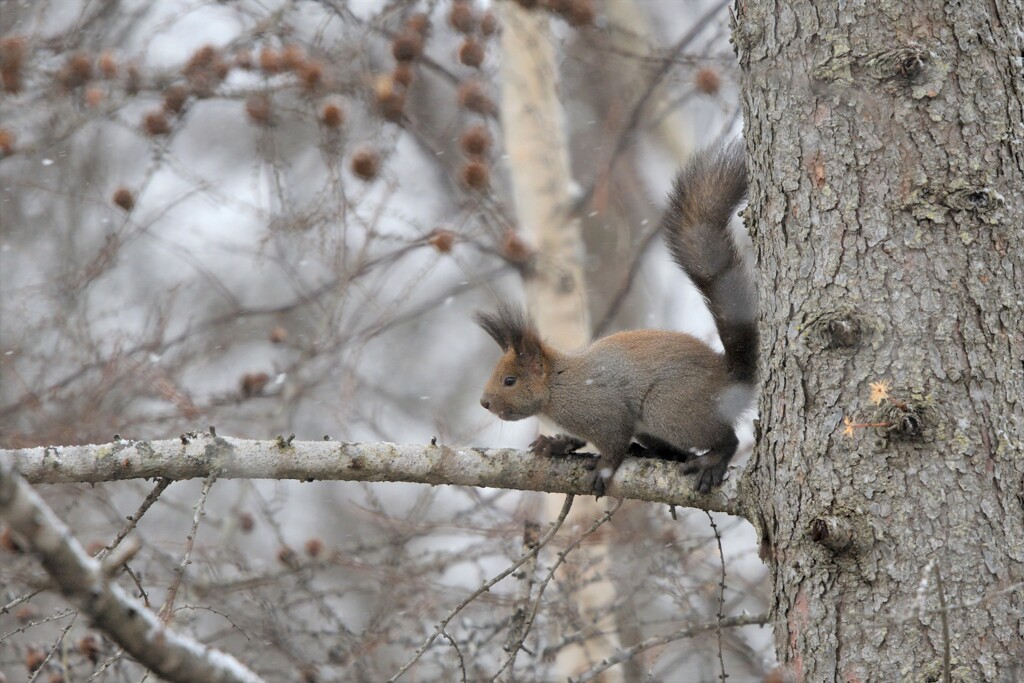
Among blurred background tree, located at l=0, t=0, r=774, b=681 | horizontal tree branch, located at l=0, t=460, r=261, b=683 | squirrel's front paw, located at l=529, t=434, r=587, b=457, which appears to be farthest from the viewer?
blurred background tree, located at l=0, t=0, r=774, b=681

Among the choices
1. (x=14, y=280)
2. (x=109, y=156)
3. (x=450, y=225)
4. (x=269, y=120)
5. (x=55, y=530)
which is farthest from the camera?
(x=109, y=156)

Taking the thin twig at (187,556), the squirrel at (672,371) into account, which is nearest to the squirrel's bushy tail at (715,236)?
the squirrel at (672,371)

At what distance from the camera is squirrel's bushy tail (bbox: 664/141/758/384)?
2449 mm

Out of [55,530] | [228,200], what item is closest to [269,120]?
[228,200]

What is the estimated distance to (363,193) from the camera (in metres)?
3.97

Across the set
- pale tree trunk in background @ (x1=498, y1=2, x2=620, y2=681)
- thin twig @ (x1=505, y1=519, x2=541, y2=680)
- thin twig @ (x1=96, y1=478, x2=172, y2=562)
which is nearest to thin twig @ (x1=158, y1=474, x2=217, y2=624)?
thin twig @ (x1=96, y1=478, x2=172, y2=562)

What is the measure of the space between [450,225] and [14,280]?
280 cm

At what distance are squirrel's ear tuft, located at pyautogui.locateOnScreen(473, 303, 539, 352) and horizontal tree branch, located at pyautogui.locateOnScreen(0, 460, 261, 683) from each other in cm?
200

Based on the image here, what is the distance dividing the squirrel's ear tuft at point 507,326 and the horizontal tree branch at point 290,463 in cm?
74

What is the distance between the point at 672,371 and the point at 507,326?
0.51m

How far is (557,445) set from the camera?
281 cm

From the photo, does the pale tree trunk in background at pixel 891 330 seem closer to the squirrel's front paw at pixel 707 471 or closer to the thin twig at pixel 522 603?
the squirrel's front paw at pixel 707 471

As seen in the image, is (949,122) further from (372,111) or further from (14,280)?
(14,280)

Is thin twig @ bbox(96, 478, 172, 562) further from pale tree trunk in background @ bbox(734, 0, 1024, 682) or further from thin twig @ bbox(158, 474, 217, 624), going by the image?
pale tree trunk in background @ bbox(734, 0, 1024, 682)
